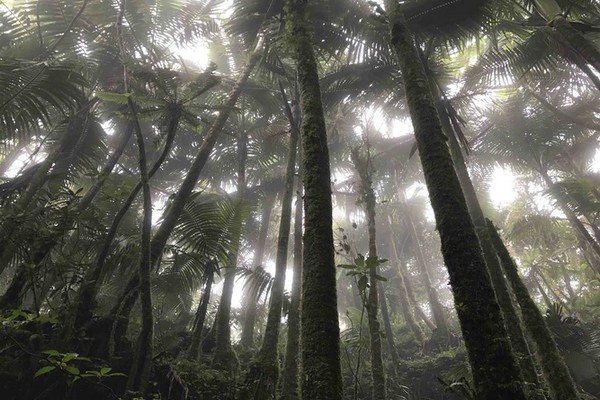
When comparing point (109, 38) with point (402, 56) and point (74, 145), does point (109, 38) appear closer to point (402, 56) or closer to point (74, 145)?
point (74, 145)

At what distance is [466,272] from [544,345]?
3539mm

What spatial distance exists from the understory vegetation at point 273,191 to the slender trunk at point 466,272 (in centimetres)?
2

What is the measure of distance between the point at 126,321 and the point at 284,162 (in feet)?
35.3

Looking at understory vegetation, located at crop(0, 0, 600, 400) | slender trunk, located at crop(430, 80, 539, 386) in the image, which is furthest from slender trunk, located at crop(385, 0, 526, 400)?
slender trunk, located at crop(430, 80, 539, 386)

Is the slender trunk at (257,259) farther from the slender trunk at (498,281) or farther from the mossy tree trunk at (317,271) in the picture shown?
the mossy tree trunk at (317,271)

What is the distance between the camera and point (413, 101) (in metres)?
3.82

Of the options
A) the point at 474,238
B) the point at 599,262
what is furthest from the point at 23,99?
the point at 599,262

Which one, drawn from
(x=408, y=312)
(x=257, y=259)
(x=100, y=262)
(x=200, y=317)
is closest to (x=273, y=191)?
(x=257, y=259)

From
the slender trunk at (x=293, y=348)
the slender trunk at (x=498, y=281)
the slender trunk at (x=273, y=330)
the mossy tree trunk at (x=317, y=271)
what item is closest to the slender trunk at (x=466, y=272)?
the mossy tree trunk at (x=317, y=271)

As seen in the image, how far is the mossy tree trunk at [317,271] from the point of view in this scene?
7.55 feet

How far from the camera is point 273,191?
15773 mm

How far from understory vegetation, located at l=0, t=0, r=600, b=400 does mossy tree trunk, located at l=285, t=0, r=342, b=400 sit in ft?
0.05

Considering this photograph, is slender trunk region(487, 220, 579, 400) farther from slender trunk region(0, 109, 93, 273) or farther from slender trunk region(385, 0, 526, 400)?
slender trunk region(0, 109, 93, 273)

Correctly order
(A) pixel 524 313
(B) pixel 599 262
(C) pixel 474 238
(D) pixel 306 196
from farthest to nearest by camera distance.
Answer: (B) pixel 599 262 → (A) pixel 524 313 → (D) pixel 306 196 → (C) pixel 474 238
